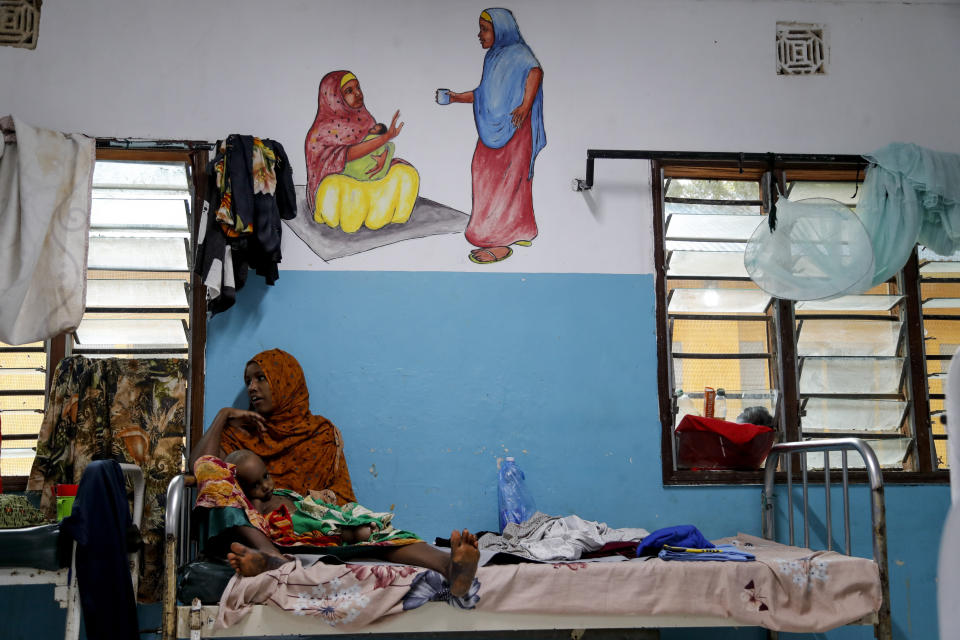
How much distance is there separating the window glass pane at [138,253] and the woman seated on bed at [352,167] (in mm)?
690

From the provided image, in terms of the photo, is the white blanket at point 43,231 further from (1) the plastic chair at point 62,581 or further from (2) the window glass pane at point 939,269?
(2) the window glass pane at point 939,269

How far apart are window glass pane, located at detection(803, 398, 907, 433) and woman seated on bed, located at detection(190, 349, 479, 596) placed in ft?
6.89

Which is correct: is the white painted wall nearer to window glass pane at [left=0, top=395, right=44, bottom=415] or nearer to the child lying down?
the child lying down

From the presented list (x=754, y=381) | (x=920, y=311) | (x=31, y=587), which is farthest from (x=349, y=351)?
(x=920, y=311)

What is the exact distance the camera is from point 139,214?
164 inches

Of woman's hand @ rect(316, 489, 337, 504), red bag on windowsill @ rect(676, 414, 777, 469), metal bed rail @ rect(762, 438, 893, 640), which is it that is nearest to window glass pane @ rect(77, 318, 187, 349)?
woman's hand @ rect(316, 489, 337, 504)

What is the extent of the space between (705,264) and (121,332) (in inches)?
112

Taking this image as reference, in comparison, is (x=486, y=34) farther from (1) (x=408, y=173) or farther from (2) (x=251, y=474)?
(2) (x=251, y=474)

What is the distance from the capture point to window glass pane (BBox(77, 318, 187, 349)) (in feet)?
13.3

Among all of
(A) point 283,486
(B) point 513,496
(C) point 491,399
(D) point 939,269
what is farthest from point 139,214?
(D) point 939,269

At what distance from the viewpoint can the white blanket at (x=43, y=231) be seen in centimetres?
373

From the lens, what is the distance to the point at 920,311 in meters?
4.41

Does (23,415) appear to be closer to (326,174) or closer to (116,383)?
(116,383)

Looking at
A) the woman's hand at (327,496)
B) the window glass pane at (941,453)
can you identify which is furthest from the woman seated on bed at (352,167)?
the window glass pane at (941,453)
